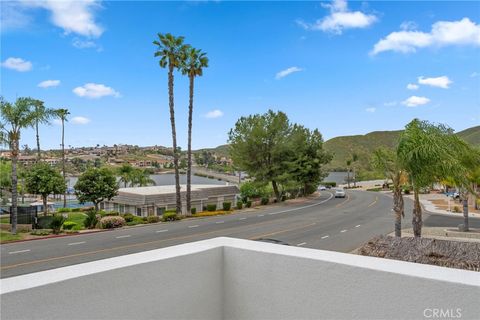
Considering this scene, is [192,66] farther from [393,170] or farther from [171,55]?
[393,170]

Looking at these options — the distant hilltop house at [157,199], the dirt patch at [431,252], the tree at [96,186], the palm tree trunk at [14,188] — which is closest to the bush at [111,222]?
the palm tree trunk at [14,188]

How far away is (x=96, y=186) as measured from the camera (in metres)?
39.9

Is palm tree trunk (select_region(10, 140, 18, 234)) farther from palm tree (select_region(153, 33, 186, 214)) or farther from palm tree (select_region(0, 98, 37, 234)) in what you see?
palm tree (select_region(153, 33, 186, 214))

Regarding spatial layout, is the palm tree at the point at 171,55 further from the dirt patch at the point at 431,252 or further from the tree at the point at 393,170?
the dirt patch at the point at 431,252

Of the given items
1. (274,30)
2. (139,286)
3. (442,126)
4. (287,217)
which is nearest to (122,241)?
(287,217)

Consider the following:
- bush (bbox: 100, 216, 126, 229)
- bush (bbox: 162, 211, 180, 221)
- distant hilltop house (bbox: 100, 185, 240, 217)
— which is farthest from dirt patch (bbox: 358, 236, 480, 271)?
distant hilltop house (bbox: 100, 185, 240, 217)

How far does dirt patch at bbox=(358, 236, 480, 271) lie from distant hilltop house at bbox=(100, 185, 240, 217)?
26259mm

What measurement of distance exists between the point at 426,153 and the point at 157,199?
26.3 m

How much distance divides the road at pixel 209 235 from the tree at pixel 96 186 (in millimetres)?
13444

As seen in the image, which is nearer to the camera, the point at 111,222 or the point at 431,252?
the point at 431,252

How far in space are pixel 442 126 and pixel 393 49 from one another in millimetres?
16999

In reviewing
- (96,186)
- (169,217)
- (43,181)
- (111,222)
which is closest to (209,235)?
(111,222)

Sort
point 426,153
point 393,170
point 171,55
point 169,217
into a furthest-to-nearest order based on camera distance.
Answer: point 171,55
point 169,217
point 393,170
point 426,153

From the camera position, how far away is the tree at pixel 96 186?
40125 millimetres
